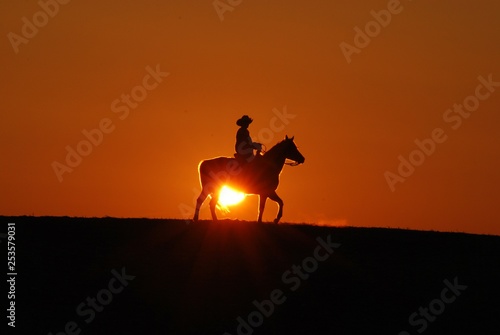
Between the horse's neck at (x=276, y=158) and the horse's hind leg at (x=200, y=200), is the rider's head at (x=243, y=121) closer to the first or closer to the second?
the horse's neck at (x=276, y=158)

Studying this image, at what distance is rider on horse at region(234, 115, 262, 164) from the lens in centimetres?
3797

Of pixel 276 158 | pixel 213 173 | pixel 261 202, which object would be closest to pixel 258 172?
pixel 276 158

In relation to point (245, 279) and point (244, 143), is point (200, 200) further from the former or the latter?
point (245, 279)

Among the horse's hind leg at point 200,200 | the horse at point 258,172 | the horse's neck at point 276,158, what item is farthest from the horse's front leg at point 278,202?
the horse's hind leg at point 200,200

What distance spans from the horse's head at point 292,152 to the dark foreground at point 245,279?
84.9 inches

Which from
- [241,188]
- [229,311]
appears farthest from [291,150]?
[229,311]

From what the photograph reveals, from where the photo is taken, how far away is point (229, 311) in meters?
31.4

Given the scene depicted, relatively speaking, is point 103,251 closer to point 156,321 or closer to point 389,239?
point 156,321

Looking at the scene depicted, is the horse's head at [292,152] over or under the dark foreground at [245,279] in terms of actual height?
over

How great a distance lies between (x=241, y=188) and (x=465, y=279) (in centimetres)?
755

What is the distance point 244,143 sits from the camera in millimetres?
37906

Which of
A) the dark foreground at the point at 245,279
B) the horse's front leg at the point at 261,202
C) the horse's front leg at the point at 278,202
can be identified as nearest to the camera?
the dark foreground at the point at 245,279

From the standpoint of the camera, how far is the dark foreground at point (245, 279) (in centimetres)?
3102

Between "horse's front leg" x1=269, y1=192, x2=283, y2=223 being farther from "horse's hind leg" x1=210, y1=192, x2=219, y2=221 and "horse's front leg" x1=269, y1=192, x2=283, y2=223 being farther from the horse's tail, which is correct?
"horse's hind leg" x1=210, y1=192, x2=219, y2=221
